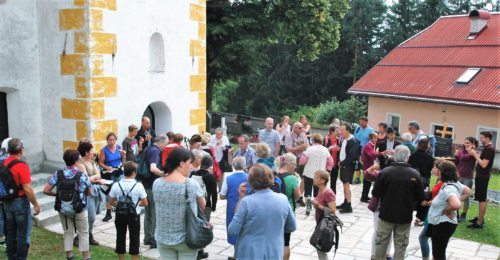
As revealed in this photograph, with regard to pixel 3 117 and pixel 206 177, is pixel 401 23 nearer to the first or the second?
pixel 3 117

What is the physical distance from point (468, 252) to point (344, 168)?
2.81 metres

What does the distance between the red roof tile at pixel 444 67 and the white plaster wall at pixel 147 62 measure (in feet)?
46.0

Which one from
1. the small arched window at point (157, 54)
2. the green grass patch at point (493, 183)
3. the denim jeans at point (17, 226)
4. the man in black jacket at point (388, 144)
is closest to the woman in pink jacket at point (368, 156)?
the man in black jacket at point (388, 144)

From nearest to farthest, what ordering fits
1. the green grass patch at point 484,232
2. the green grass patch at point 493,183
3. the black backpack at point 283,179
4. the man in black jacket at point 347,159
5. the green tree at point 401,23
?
the black backpack at point 283,179 < the green grass patch at point 484,232 < the man in black jacket at point 347,159 < the green grass patch at point 493,183 < the green tree at point 401,23

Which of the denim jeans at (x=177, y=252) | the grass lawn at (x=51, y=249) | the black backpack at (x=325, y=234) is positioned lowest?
the grass lawn at (x=51, y=249)

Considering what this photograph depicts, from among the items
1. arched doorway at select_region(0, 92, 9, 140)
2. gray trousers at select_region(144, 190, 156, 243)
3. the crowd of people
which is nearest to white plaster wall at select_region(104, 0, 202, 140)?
the crowd of people

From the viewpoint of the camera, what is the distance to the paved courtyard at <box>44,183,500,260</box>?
7383 mm

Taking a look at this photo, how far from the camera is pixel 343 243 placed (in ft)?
26.1

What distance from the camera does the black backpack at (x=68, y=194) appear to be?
6.07 m

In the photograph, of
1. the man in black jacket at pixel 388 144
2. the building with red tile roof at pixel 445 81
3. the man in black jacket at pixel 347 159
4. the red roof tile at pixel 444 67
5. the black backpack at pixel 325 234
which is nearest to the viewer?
the black backpack at pixel 325 234

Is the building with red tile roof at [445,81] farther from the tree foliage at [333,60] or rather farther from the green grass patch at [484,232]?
the green grass patch at [484,232]

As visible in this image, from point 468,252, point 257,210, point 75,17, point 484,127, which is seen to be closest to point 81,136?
point 75,17

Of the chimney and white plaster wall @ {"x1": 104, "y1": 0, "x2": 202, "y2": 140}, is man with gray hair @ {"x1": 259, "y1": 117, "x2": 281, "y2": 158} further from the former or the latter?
the chimney

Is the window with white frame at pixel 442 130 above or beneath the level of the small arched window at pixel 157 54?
beneath
